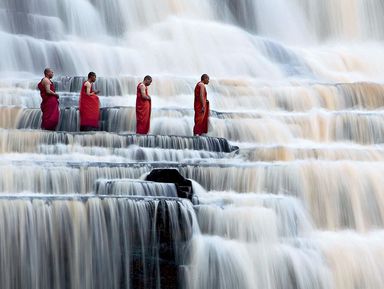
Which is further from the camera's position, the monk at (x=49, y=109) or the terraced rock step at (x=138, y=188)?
the monk at (x=49, y=109)

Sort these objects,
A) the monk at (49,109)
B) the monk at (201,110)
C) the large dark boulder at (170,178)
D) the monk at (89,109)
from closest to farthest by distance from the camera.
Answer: the large dark boulder at (170,178) < the monk at (49,109) < the monk at (89,109) < the monk at (201,110)

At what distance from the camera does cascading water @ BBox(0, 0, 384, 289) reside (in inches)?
504

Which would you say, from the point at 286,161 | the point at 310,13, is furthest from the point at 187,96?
the point at 310,13

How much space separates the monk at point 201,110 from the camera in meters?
18.8

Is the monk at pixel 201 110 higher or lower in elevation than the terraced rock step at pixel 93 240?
higher

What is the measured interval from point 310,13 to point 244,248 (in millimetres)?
20668

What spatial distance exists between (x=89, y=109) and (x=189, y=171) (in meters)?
3.95

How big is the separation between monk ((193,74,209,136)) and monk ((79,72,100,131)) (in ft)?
6.53

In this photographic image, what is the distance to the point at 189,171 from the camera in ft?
50.6

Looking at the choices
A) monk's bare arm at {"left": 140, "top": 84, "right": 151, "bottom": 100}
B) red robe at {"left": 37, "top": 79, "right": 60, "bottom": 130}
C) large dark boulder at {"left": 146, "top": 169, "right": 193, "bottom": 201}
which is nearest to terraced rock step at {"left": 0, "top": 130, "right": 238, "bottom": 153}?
red robe at {"left": 37, "top": 79, "right": 60, "bottom": 130}

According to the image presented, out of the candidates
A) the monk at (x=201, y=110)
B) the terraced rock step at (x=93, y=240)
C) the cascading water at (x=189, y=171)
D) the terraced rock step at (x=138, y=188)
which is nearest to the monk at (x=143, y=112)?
the cascading water at (x=189, y=171)

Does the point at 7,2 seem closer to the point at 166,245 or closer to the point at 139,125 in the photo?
the point at 139,125

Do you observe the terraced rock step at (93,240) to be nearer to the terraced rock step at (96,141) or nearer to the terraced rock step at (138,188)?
the terraced rock step at (138,188)

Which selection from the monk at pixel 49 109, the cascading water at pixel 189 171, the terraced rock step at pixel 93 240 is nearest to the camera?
the terraced rock step at pixel 93 240
